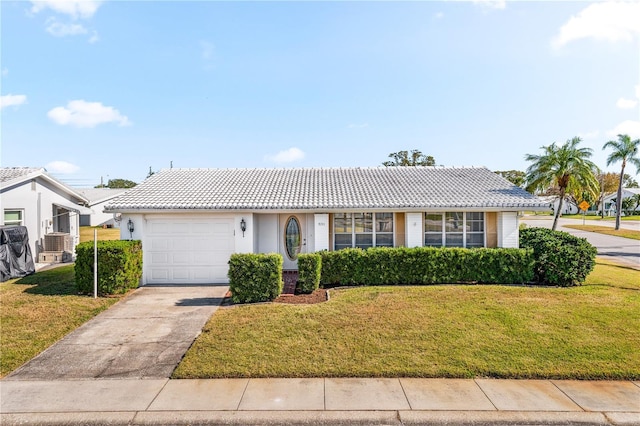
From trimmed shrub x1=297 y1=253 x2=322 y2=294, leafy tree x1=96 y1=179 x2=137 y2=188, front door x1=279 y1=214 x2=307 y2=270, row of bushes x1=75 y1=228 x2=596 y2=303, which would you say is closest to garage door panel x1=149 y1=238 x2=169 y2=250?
row of bushes x1=75 y1=228 x2=596 y2=303

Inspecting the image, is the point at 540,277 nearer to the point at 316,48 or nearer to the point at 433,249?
the point at 433,249

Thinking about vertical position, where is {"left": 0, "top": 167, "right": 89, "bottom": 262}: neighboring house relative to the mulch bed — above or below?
above

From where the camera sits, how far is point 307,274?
11.0m

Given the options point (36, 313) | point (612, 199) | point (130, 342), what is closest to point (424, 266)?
point (130, 342)

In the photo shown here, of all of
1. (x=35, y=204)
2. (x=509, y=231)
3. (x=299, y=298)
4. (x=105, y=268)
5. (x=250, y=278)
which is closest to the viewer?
(x=250, y=278)

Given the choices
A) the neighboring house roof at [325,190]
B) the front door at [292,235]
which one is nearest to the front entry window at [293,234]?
the front door at [292,235]

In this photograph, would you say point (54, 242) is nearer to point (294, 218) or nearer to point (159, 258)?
point (159, 258)

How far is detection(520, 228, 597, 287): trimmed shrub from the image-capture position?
1169cm

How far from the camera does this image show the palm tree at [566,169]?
19.2m

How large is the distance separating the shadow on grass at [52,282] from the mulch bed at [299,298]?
4890mm

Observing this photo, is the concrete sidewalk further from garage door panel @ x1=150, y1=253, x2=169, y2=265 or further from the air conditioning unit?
the air conditioning unit

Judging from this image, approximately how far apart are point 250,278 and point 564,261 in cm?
988

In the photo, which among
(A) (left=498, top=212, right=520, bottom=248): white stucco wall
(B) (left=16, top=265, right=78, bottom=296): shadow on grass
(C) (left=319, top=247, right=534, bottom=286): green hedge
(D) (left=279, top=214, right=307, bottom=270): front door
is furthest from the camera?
(D) (left=279, top=214, right=307, bottom=270): front door

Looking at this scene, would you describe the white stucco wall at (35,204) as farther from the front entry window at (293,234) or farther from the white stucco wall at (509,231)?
the white stucco wall at (509,231)
